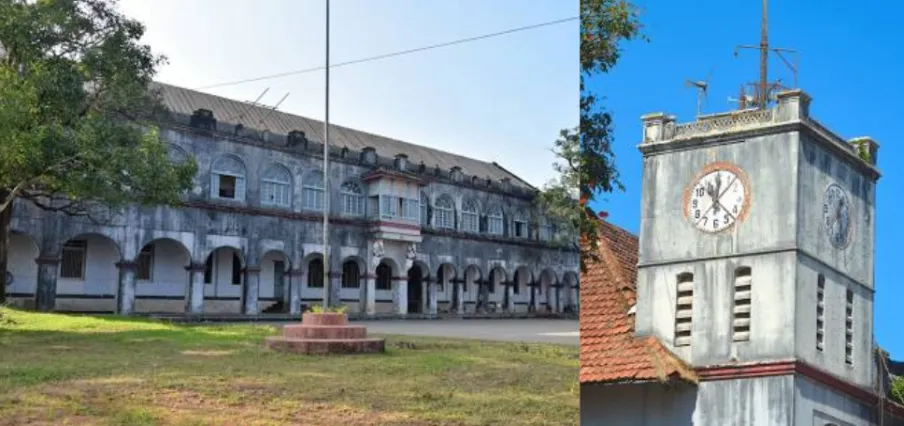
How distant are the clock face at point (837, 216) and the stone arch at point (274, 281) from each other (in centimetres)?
173

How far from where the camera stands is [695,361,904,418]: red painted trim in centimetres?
167

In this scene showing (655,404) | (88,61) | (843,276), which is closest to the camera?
(843,276)

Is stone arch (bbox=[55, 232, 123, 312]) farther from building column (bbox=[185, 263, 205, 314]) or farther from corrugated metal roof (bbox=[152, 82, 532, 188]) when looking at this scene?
corrugated metal roof (bbox=[152, 82, 532, 188])

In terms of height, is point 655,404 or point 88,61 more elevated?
point 88,61

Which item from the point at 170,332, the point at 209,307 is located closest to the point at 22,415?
the point at 170,332

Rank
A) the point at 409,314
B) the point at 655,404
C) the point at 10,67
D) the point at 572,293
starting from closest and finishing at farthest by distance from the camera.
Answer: the point at 655,404 → the point at 572,293 → the point at 10,67 → the point at 409,314

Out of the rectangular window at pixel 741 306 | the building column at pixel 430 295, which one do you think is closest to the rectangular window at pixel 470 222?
the building column at pixel 430 295

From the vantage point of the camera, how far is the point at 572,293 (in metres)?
2.59

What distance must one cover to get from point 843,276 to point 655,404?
1.63 ft

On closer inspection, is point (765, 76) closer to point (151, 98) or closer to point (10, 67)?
point (151, 98)

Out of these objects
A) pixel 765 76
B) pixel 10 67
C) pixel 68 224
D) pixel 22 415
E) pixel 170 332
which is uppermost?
pixel 10 67

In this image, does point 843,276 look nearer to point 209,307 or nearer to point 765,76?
point 765,76

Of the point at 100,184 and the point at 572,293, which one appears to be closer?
the point at 572,293

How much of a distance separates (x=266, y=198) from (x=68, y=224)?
0.65m
